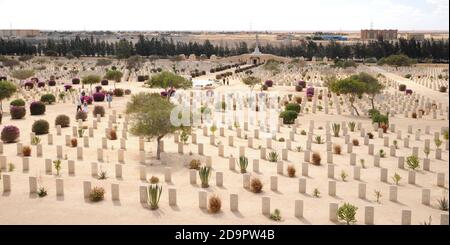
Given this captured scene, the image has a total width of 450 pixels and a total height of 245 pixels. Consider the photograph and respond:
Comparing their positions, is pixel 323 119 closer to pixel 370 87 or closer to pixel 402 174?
pixel 370 87

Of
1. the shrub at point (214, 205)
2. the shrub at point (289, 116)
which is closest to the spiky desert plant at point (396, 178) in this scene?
the shrub at point (214, 205)

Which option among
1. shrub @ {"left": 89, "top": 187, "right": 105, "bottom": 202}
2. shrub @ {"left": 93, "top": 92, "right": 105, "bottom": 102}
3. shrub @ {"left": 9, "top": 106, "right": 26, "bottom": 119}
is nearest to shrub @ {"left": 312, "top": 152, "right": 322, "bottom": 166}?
shrub @ {"left": 89, "top": 187, "right": 105, "bottom": 202}

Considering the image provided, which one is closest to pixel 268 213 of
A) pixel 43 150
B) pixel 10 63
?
pixel 43 150

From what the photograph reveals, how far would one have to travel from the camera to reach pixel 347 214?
11.8 m

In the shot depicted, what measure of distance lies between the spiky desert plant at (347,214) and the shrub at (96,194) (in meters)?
5.86

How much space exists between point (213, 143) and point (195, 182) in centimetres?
622

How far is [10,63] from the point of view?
222ft

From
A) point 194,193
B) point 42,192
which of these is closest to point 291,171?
point 194,193

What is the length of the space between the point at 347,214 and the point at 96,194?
6137 millimetres

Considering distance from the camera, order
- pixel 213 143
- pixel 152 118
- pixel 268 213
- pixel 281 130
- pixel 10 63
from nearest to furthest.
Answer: pixel 268 213 < pixel 152 118 < pixel 213 143 < pixel 281 130 < pixel 10 63

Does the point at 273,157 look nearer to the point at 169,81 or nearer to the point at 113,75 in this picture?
the point at 169,81

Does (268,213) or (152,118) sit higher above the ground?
(152,118)

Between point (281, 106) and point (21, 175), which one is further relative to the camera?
point (281, 106)
